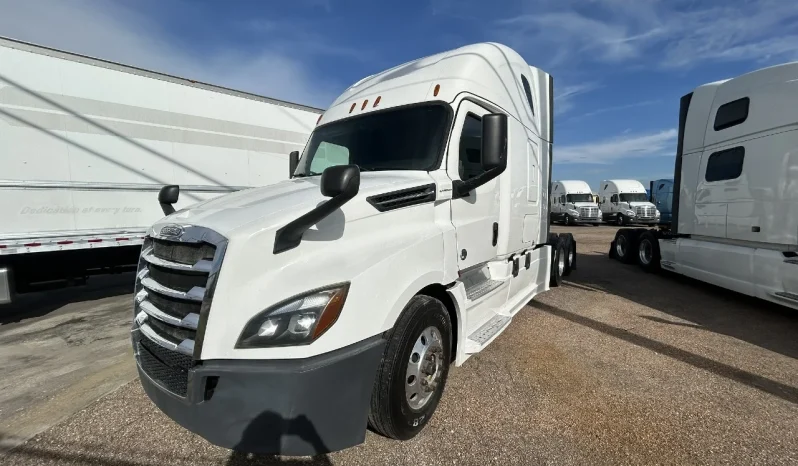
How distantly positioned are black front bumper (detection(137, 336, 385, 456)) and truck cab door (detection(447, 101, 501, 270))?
1.64m

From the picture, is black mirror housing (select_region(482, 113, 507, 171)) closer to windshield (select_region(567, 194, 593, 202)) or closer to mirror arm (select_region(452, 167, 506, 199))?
mirror arm (select_region(452, 167, 506, 199))

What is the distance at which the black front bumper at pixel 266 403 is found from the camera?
1.87 meters

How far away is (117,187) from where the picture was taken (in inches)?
229

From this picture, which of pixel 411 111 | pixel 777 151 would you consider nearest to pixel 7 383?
pixel 411 111

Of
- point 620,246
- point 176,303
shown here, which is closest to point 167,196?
point 176,303

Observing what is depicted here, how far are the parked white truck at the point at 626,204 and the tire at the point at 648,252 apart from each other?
18.4 meters

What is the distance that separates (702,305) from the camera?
243 inches

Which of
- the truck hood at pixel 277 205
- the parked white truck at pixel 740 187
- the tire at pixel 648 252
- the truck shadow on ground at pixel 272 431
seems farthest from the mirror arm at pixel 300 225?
the tire at pixel 648 252

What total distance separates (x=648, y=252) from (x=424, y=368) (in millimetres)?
8780

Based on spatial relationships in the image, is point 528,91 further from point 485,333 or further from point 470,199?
point 485,333

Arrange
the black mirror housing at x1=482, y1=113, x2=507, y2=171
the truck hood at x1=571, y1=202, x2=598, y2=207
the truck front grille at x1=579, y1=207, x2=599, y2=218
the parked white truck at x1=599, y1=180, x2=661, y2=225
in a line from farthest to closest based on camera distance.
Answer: the truck hood at x1=571, y1=202, x2=598, y2=207, the truck front grille at x1=579, y1=207, x2=599, y2=218, the parked white truck at x1=599, y1=180, x2=661, y2=225, the black mirror housing at x1=482, y1=113, x2=507, y2=171

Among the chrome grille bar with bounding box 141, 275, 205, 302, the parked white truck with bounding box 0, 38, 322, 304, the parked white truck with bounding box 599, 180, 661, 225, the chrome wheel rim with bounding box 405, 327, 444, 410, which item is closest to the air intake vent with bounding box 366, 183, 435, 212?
the chrome wheel rim with bounding box 405, 327, 444, 410

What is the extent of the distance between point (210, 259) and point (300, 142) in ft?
22.6

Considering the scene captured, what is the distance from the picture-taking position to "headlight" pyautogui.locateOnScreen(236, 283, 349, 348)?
1910 mm
